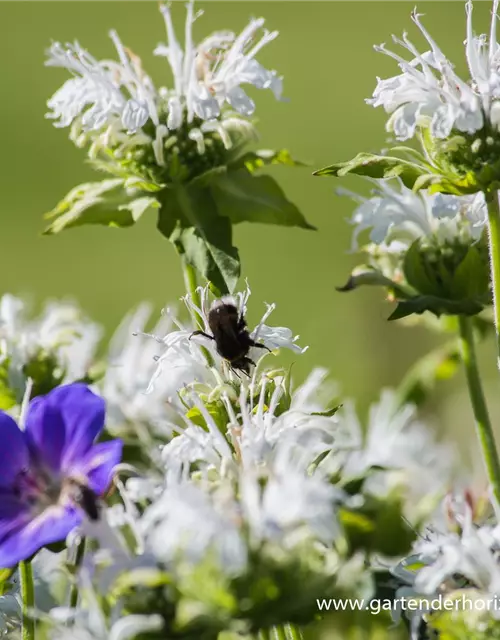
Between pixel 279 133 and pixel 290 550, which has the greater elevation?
pixel 279 133

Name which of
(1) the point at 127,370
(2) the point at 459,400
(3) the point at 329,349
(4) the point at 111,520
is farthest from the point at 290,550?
(3) the point at 329,349

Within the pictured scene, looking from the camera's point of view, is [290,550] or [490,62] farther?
[490,62]

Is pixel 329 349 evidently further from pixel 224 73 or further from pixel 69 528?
pixel 69 528

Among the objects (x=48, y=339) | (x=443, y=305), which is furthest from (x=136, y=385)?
(x=443, y=305)

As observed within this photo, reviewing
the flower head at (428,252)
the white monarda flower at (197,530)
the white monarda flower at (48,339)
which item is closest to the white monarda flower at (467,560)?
the white monarda flower at (197,530)

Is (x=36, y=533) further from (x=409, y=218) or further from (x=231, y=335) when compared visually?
(x=409, y=218)

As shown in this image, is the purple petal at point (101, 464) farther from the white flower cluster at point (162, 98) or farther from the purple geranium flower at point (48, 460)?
the white flower cluster at point (162, 98)

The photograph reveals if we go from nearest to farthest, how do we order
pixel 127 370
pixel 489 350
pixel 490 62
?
1. pixel 490 62
2. pixel 127 370
3. pixel 489 350

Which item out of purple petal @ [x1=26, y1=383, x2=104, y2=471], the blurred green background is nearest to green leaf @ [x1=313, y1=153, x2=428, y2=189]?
purple petal @ [x1=26, y1=383, x2=104, y2=471]
